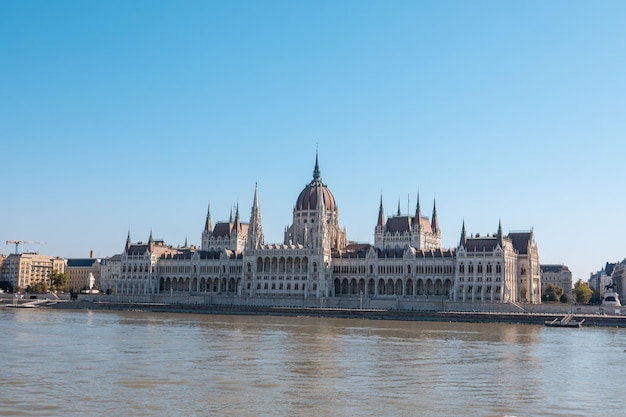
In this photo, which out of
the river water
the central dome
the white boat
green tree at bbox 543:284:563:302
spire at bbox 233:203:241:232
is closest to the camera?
the river water

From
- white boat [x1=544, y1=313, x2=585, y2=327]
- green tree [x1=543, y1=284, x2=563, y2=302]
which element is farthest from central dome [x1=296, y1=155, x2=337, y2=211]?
white boat [x1=544, y1=313, x2=585, y2=327]

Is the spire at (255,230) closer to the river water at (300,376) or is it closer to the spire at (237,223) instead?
the spire at (237,223)

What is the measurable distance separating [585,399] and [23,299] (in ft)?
384

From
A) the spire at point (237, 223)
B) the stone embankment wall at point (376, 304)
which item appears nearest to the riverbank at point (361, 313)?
the stone embankment wall at point (376, 304)

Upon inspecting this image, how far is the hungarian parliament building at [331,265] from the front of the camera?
12119 cm

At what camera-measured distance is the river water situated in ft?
95.8

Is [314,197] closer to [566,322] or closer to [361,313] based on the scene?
[361,313]

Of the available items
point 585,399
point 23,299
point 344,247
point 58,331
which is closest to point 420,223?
point 344,247

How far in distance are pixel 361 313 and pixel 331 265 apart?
93.5ft

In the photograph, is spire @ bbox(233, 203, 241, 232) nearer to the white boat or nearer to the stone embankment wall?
the stone embankment wall

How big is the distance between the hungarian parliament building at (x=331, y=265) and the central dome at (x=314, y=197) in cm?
22

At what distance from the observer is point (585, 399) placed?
32.4 meters

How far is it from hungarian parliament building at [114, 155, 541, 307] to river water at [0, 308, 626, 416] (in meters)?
58.7

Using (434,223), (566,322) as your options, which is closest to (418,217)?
(434,223)
